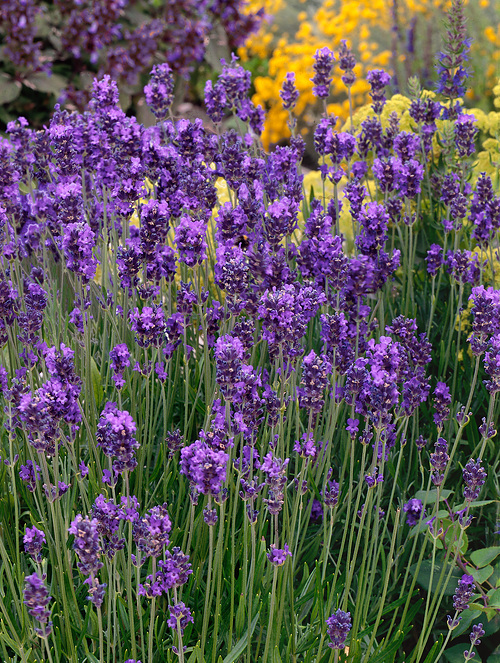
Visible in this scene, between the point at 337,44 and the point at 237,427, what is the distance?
26.8 ft

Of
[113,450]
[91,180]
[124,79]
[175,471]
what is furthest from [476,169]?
[124,79]

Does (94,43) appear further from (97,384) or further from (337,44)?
(97,384)

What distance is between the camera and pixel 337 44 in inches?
350

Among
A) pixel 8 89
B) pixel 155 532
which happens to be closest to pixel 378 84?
pixel 155 532

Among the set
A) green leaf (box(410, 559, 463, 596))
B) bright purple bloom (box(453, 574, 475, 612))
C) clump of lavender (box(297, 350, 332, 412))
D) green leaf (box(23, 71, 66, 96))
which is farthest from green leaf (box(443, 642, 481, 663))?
green leaf (box(23, 71, 66, 96))

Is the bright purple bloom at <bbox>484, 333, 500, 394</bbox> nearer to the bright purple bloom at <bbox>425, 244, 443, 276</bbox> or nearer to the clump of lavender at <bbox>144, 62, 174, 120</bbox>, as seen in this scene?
the bright purple bloom at <bbox>425, 244, 443, 276</bbox>

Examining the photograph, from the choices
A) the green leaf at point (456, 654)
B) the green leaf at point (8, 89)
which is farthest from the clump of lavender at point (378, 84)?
the green leaf at point (8, 89)

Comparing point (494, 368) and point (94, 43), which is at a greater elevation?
point (94, 43)

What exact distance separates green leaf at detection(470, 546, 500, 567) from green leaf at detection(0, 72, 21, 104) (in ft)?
20.3

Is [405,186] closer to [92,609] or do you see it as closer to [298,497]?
[298,497]

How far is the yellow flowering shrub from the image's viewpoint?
913 cm

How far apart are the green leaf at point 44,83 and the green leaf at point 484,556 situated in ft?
20.5

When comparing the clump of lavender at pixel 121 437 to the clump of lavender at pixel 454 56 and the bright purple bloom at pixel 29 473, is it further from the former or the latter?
the clump of lavender at pixel 454 56

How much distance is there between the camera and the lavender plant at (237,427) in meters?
1.66
